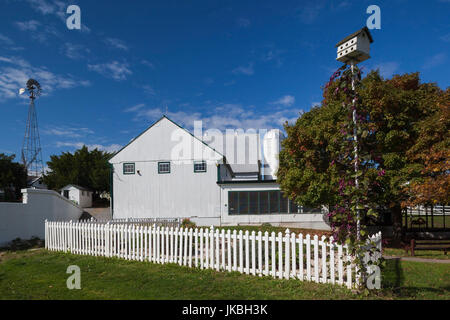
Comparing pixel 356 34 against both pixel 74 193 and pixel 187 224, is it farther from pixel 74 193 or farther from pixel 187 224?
pixel 74 193

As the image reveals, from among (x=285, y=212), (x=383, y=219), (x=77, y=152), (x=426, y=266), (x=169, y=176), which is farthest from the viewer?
(x=77, y=152)

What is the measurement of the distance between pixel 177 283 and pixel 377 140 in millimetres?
9955

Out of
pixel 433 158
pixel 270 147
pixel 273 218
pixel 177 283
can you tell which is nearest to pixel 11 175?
pixel 270 147

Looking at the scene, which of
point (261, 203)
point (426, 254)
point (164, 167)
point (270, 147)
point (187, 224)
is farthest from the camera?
point (270, 147)

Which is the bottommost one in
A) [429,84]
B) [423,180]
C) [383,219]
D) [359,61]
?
[383,219]

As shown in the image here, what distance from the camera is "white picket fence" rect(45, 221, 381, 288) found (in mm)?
6180

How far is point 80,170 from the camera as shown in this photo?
3703 centimetres

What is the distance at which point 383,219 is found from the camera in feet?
55.6

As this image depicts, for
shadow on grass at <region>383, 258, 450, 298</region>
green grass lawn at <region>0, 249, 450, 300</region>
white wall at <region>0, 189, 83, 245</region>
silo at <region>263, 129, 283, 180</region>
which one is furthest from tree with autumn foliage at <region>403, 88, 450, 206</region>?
silo at <region>263, 129, 283, 180</region>

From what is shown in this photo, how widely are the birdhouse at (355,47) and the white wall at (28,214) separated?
13244mm

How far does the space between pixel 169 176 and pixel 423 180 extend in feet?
50.6

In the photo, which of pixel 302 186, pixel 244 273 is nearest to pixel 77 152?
pixel 302 186
